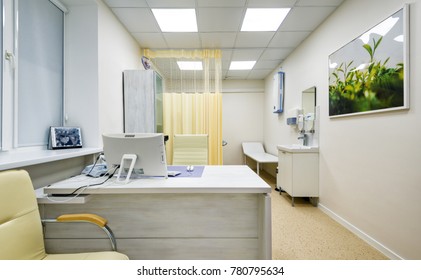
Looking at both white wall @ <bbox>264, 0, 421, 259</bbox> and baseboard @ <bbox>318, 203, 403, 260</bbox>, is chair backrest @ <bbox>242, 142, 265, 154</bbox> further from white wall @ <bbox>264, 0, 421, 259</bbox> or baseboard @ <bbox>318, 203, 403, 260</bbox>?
baseboard @ <bbox>318, 203, 403, 260</bbox>

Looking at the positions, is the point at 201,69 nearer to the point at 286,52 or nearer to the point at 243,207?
the point at 286,52

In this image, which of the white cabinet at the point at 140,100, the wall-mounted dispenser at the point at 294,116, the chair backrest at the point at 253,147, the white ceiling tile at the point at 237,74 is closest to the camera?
the white cabinet at the point at 140,100

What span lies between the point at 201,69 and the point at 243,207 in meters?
2.91

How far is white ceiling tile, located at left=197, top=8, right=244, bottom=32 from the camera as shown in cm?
263

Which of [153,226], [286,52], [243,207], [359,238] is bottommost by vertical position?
[359,238]

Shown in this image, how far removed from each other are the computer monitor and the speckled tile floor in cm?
139

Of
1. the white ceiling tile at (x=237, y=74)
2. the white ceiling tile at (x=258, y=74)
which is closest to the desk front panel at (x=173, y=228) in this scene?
the white ceiling tile at (x=237, y=74)

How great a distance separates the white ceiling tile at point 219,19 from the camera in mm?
2633

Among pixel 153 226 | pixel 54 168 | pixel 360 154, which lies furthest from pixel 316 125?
pixel 54 168

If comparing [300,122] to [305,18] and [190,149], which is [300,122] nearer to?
[305,18]

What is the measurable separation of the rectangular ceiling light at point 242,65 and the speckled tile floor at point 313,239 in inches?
123

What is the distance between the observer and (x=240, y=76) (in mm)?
5574

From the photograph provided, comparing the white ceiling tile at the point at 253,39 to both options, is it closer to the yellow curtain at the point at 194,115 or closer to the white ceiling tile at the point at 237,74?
the yellow curtain at the point at 194,115

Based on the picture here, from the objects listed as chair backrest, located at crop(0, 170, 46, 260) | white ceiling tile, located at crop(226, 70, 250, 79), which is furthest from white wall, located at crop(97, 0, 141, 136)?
white ceiling tile, located at crop(226, 70, 250, 79)
